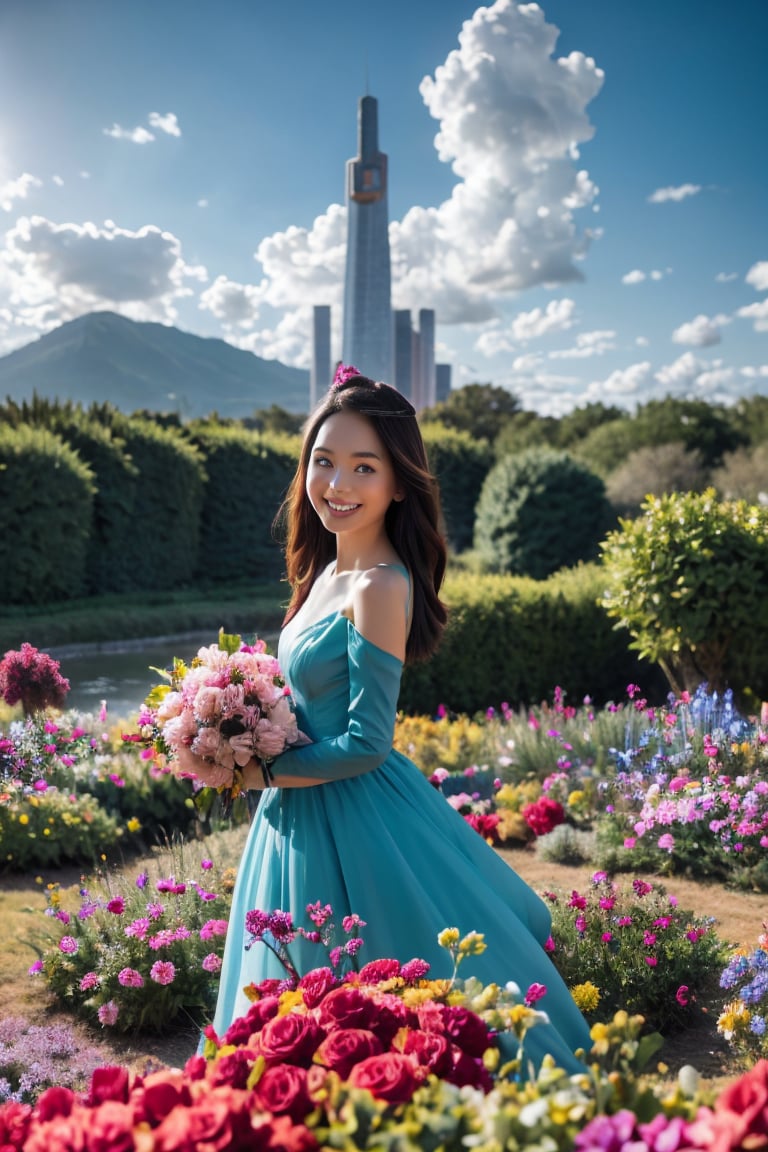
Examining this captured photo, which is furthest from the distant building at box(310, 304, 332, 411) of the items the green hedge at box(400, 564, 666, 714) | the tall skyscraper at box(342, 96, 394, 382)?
the green hedge at box(400, 564, 666, 714)

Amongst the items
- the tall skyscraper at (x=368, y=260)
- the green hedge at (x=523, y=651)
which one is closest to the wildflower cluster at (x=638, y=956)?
the green hedge at (x=523, y=651)

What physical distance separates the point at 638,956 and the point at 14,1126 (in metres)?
2.53

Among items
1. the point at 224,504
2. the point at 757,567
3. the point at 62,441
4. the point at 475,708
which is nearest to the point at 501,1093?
the point at 757,567

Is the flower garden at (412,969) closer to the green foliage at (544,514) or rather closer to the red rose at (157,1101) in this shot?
the red rose at (157,1101)

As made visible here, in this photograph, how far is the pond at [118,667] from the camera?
1112 centimetres

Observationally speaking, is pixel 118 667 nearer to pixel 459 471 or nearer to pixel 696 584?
pixel 696 584

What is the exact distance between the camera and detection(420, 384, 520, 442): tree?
1837 inches

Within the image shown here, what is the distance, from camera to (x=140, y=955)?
357 cm

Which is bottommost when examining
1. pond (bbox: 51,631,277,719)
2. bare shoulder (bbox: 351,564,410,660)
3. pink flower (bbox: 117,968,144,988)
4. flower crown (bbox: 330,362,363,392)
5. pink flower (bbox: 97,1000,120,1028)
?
pond (bbox: 51,631,277,719)

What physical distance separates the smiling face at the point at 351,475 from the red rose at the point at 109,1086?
5.19ft

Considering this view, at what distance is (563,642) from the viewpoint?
938 centimetres

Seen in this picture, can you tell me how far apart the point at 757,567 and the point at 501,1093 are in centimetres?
685

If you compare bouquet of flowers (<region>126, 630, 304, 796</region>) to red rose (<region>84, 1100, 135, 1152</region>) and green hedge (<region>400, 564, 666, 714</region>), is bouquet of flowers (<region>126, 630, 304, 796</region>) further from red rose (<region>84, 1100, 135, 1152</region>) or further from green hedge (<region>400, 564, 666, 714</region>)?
green hedge (<region>400, 564, 666, 714</region>)

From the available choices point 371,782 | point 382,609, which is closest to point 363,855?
point 371,782
